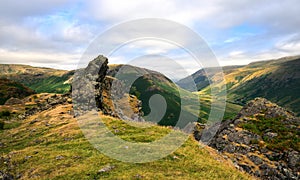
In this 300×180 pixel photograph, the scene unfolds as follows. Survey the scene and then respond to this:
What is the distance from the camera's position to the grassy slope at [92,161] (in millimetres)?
26898

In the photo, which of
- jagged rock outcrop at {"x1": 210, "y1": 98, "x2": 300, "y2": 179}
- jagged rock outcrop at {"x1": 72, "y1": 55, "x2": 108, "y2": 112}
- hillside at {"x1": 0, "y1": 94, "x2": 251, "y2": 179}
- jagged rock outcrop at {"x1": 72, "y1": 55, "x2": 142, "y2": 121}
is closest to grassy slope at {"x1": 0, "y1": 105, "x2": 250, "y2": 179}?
hillside at {"x1": 0, "y1": 94, "x2": 251, "y2": 179}

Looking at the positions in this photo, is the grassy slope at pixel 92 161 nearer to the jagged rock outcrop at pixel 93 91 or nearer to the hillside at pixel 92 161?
the hillside at pixel 92 161

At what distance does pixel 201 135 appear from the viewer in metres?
79.8

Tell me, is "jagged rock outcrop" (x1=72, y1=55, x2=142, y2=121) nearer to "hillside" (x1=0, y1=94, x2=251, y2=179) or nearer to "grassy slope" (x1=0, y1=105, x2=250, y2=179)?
"hillside" (x1=0, y1=94, x2=251, y2=179)

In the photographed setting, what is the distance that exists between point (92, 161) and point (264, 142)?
44.6 meters

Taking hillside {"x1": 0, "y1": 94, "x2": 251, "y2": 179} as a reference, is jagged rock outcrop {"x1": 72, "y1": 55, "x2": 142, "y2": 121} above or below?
above

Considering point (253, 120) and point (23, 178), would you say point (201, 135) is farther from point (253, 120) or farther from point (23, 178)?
point (23, 178)

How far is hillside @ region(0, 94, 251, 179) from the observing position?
88.5 ft

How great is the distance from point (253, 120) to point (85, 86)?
46.6 m

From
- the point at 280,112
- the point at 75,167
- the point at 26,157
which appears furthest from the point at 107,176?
the point at 280,112

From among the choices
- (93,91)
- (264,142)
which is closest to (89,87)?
(93,91)

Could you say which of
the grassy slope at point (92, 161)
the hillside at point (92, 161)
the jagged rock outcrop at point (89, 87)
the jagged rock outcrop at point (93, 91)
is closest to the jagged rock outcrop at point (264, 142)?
the hillside at point (92, 161)

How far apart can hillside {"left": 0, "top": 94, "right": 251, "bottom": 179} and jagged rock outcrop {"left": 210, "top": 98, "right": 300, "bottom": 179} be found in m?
18.2

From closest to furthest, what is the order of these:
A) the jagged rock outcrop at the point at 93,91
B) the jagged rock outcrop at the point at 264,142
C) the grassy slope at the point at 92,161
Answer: the grassy slope at the point at 92,161, the jagged rock outcrop at the point at 264,142, the jagged rock outcrop at the point at 93,91
